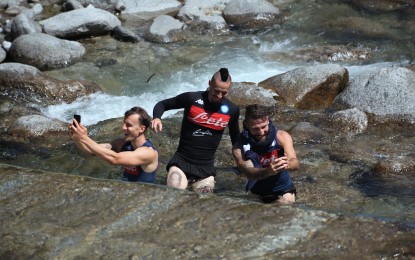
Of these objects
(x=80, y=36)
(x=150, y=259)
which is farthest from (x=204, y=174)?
(x=80, y=36)

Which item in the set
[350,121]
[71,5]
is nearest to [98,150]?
[350,121]

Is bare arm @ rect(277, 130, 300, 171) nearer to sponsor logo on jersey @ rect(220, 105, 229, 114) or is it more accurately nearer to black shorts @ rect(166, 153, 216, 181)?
sponsor logo on jersey @ rect(220, 105, 229, 114)

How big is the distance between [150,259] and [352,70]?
9.05m

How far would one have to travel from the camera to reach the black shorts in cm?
691

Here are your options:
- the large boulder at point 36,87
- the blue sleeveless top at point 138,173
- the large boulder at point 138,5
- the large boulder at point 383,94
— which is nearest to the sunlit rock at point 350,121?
the large boulder at point 383,94

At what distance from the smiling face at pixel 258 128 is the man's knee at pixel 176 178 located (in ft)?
3.25

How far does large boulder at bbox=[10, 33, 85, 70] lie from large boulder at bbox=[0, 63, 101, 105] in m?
0.96

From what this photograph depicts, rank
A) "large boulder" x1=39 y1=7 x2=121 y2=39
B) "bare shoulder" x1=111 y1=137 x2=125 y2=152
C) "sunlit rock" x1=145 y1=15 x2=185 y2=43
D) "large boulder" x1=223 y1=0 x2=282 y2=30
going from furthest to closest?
"large boulder" x1=223 y1=0 x2=282 y2=30
"sunlit rock" x1=145 y1=15 x2=185 y2=43
"large boulder" x1=39 y1=7 x2=121 y2=39
"bare shoulder" x1=111 y1=137 x2=125 y2=152

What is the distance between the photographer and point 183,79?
1259 cm

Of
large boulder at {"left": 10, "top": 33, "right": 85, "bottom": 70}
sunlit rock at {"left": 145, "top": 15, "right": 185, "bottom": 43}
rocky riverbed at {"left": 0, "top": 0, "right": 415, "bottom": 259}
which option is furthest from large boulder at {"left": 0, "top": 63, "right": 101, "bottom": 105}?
sunlit rock at {"left": 145, "top": 15, "right": 185, "bottom": 43}

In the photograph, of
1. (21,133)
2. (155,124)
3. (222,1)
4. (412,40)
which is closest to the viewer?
(155,124)

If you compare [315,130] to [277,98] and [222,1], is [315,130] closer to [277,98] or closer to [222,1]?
[277,98]

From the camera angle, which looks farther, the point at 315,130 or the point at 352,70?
the point at 352,70

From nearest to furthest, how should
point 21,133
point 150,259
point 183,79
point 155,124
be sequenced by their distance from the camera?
point 150,259, point 155,124, point 21,133, point 183,79
